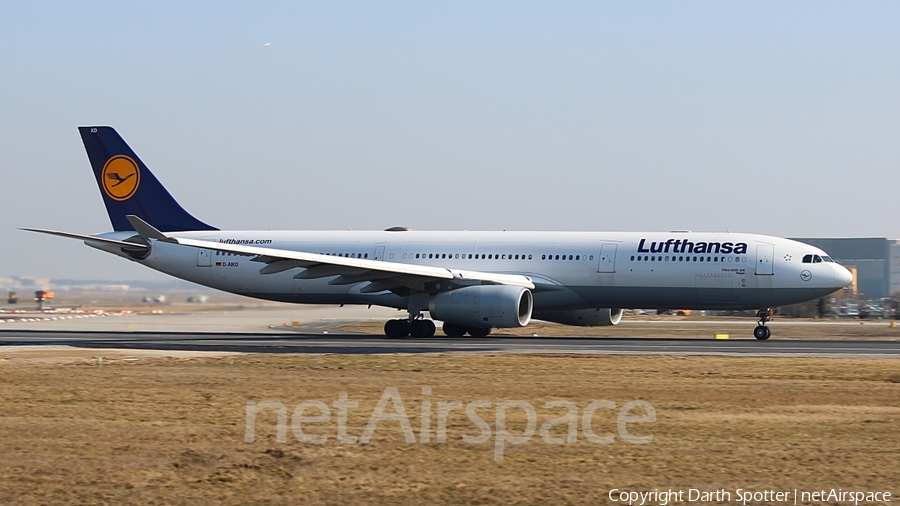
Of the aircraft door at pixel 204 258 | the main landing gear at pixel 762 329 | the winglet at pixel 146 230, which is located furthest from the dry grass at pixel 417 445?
the aircraft door at pixel 204 258

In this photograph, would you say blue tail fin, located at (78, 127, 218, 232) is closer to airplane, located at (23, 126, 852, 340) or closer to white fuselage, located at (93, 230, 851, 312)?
airplane, located at (23, 126, 852, 340)

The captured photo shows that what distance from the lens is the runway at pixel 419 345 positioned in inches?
1076

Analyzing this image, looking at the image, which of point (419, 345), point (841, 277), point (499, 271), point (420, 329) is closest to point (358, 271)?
point (420, 329)

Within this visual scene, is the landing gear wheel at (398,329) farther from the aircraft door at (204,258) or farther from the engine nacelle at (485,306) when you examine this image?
the aircraft door at (204,258)

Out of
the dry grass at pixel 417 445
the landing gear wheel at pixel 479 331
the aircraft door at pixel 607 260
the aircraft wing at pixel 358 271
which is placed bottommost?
the dry grass at pixel 417 445

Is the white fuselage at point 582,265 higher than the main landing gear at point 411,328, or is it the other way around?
the white fuselage at point 582,265

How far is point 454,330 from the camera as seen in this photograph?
3634cm

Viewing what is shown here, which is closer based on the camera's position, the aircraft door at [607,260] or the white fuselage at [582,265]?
the white fuselage at [582,265]

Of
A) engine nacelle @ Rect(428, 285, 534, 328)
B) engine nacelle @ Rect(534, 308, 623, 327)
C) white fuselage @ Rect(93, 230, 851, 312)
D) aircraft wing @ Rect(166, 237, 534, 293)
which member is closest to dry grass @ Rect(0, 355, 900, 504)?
engine nacelle @ Rect(428, 285, 534, 328)

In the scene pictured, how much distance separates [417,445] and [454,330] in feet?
78.9

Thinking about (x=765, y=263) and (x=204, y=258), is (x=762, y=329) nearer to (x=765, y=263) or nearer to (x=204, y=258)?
(x=765, y=263)

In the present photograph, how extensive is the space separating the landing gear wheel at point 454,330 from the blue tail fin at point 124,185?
11826 mm

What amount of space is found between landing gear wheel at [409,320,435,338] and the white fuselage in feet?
3.67

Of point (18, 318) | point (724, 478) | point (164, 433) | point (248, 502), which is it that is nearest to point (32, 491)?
point (248, 502)
